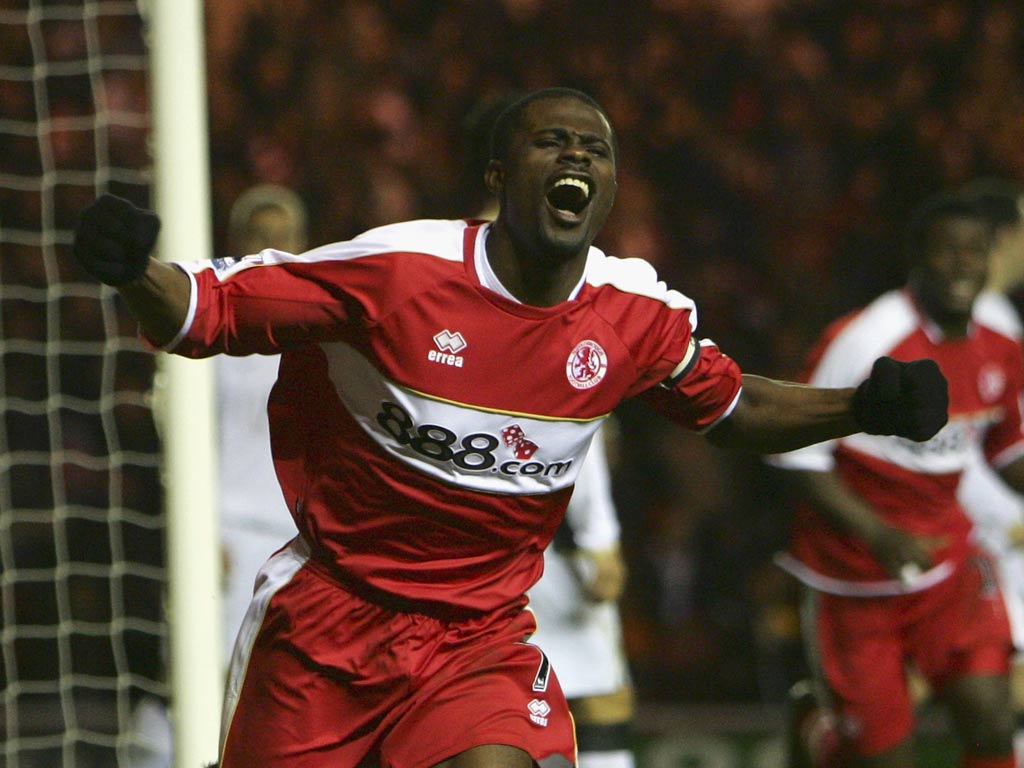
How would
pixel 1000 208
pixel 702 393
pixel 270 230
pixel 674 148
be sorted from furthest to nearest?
pixel 674 148, pixel 1000 208, pixel 270 230, pixel 702 393

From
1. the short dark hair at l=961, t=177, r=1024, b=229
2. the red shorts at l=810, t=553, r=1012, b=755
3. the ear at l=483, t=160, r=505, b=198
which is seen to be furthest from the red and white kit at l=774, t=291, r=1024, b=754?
the ear at l=483, t=160, r=505, b=198

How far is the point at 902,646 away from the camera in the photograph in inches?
194

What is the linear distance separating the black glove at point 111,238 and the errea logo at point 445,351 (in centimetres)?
55

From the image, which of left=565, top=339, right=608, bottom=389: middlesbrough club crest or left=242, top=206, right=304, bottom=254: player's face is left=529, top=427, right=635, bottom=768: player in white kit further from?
left=565, top=339, right=608, bottom=389: middlesbrough club crest

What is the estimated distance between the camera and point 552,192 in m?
2.87

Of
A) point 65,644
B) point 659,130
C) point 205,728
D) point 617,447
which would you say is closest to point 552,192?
point 205,728

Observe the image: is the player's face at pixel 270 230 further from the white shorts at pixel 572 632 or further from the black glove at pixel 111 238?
the black glove at pixel 111 238

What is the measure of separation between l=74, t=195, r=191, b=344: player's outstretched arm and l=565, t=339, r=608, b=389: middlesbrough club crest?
697 millimetres

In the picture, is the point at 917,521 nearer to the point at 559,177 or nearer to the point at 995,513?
the point at 995,513

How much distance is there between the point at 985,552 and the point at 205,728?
96.8 inches

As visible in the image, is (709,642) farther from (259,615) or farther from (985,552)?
(259,615)

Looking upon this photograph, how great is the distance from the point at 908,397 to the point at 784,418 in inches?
10.9

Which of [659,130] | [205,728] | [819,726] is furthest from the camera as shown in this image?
[659,130]

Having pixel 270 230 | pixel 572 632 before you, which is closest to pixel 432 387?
pixel 572 632
